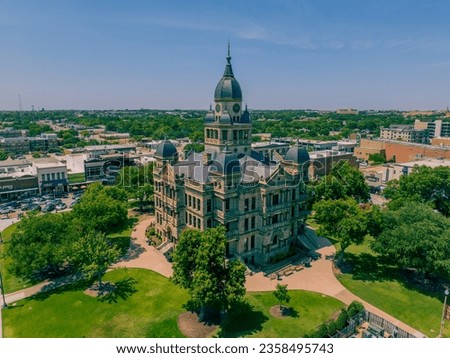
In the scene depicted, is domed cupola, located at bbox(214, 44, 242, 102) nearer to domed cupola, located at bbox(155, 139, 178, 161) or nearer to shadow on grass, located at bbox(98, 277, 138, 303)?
domed cupola, located at bbox(155, 139, 178, 161)

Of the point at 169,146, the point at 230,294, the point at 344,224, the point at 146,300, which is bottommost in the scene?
the point at 146,300

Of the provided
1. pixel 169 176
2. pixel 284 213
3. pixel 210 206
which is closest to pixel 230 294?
pixel 210 206

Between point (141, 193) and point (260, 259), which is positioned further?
point (141, 193)

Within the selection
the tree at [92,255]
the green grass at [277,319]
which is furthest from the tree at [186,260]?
the tree at [92,255]

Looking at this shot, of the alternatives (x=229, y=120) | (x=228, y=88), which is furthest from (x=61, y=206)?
(x=228, y=88)

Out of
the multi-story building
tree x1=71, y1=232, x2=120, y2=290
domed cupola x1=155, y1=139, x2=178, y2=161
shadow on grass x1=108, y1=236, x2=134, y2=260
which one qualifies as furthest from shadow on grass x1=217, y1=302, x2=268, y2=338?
the multi-story building

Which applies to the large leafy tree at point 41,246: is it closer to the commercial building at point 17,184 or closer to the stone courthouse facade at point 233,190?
the stone courthouse facade at point 233,190

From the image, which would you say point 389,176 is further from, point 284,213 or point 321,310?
point 321,310
